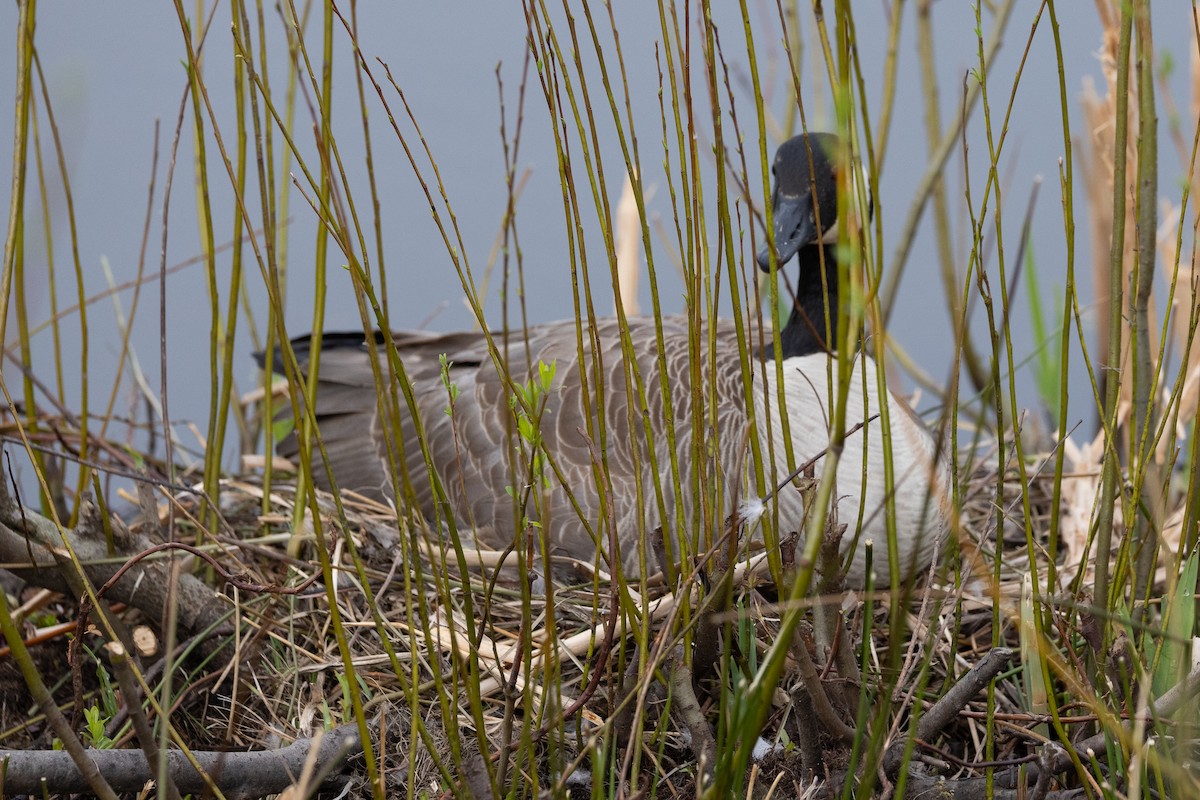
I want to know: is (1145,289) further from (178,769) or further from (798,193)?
(178,769)

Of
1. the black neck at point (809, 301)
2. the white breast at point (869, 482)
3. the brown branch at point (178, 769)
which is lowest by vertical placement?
the brown branch at point (178, 769)

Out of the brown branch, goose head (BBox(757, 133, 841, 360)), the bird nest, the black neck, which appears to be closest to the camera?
the bird nest

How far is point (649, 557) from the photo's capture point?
7.11 ft

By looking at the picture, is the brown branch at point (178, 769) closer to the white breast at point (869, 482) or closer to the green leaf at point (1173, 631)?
the white breast at point (869, 482)

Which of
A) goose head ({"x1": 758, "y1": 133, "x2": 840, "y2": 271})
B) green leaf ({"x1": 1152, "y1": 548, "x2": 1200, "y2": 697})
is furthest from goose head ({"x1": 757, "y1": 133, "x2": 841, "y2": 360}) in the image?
green leaf ({"x1": 1152, "y1": 548, "x2": 1200, "y2": 697})

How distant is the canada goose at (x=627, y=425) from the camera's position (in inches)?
85.0

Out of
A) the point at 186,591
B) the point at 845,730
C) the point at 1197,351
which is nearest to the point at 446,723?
the point at 845,730

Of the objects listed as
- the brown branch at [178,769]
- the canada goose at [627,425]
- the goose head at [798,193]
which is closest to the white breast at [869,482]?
the canada goose at [627,425]

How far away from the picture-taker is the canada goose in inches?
85.0

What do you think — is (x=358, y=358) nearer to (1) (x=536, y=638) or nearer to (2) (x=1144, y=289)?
(1) (x=536, y=638)

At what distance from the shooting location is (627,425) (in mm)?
2438

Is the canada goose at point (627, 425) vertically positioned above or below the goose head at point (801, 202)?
below

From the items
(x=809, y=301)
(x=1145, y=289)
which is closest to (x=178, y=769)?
(x=1145, y=289)

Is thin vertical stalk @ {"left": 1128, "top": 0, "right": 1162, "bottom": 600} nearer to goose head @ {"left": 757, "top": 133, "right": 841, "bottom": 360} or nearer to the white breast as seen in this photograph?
the white breast
